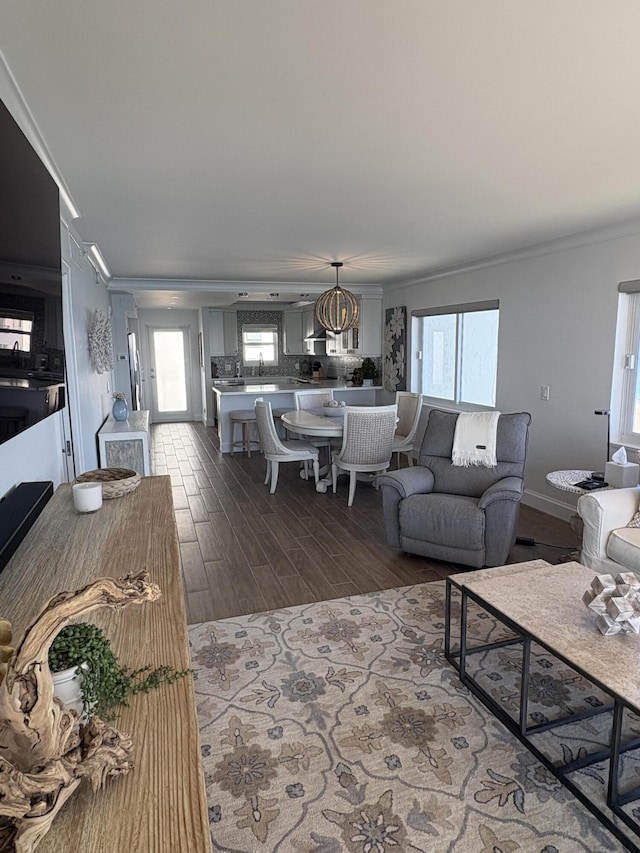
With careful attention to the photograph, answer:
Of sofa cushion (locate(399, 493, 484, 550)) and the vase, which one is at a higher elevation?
the vase

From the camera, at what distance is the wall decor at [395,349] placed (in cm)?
737

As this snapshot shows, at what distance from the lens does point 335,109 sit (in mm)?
2002

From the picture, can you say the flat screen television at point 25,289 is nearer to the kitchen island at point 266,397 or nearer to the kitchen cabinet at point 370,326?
the kitchen island at point 266,397

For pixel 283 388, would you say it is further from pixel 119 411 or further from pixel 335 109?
pixel 335 109

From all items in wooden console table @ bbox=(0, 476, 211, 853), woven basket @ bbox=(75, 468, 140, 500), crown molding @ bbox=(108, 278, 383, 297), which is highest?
crown molding @ bbox=(108, 278, 383, 297)

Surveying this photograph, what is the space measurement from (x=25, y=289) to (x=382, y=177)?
2008mm

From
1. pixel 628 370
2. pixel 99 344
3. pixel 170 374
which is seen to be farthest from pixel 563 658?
pixel 170 374

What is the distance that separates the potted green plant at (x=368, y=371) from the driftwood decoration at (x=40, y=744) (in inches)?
299

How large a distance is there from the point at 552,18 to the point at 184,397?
9942 millimetres

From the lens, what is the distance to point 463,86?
1.84 meters

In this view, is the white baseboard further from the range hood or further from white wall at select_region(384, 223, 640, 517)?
the range hood

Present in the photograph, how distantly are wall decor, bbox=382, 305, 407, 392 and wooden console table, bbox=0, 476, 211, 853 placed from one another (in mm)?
5563

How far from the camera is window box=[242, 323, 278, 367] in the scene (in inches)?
419

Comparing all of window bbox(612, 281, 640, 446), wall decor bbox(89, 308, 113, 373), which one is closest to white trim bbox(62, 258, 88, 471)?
wall decor bbox(89, 308, 113, 373)
